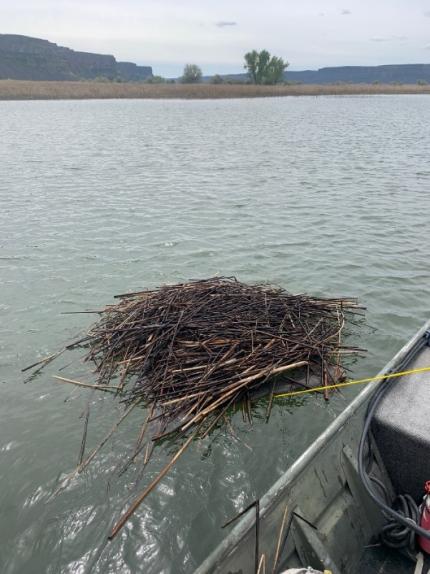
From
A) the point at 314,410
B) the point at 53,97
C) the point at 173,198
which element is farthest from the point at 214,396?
the point at 53,97

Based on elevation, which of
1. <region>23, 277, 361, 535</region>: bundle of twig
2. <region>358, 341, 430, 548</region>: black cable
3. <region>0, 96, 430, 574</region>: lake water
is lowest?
<region>0, 96, 430, 574</region>: lake water

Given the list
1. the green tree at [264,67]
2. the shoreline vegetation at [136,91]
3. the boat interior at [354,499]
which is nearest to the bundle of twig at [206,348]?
the boat interior at [354,499]

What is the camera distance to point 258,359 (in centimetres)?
629

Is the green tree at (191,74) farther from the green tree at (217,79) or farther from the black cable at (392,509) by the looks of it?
the black cable at (392,509)

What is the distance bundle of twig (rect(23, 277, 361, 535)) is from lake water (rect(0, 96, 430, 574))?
412 mm

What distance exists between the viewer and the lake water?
4840mm

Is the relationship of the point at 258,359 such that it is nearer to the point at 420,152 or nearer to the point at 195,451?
the point at 195,451

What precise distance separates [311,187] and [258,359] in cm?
1467

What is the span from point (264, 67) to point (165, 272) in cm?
11268

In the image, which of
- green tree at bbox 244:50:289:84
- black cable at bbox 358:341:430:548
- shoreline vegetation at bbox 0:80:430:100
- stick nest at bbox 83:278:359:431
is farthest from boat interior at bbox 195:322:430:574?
green tree at bbox 244:50:289:84

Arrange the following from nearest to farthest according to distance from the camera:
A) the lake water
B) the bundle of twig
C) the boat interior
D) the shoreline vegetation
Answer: the boat interior < the lake water < the bundle of twig < the shoreline vegetation

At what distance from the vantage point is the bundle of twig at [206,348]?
5.93 metres

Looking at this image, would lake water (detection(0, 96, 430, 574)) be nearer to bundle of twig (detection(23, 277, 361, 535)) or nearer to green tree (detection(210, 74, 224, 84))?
bundle of twig (detection(23, 277, 361, 535))

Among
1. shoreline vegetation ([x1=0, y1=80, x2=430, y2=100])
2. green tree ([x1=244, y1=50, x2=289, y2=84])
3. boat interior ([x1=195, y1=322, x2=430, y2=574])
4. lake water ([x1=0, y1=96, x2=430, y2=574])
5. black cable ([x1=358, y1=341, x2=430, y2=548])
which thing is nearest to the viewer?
boat interior ([x1=195, y1=322, x2=430, y2=574])
